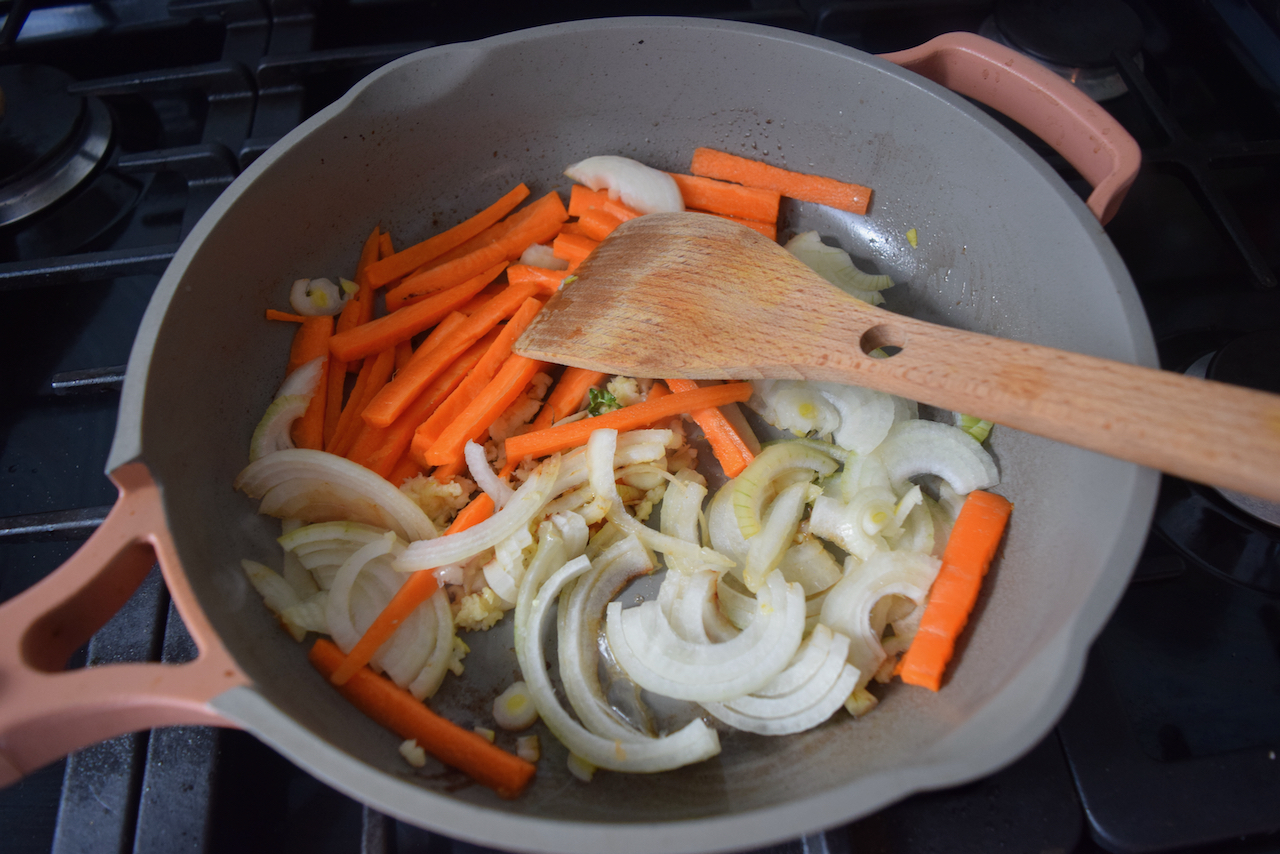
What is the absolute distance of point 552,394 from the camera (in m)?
2.06

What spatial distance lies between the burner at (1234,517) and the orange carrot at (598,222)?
154cm

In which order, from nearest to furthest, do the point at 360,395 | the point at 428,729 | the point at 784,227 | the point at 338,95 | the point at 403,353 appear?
the point at 428,729
the point at 360,395
the point at 403,353
the point at 784,227
the point at 338,95

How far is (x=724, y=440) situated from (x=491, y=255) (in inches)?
34.2

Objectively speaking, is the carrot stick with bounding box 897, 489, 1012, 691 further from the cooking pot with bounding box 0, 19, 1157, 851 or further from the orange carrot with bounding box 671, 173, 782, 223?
the orange carrot with bounding box 671, 173, 782, 223

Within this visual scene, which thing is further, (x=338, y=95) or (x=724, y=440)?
(x=338, y=95)

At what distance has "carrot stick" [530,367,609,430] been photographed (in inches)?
78.5

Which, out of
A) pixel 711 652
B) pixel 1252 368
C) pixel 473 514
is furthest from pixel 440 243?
pixel 1252 368

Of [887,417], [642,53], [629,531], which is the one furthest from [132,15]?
[887,417]

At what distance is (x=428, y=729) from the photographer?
1527 mm

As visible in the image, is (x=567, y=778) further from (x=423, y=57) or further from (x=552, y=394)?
(x=423, y=57)

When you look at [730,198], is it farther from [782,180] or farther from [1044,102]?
[1044,102]

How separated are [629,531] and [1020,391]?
907 mm

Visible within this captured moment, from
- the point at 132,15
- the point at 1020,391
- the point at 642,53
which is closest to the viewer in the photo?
the point at 1020,391

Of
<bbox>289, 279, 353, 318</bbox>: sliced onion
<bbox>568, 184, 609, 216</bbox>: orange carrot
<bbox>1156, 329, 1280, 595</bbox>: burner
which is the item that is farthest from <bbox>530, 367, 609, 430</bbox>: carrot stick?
<bbox>1156, 329, 1280, 595</bbox>: burner
